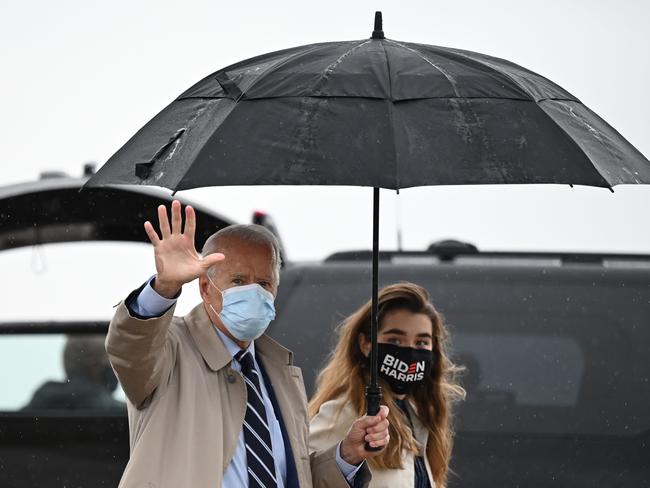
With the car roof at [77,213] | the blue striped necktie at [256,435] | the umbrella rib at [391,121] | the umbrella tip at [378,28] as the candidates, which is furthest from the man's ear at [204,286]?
the car roof at [77,213]

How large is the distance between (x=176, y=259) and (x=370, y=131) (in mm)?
568

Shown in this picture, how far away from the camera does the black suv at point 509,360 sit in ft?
17.6

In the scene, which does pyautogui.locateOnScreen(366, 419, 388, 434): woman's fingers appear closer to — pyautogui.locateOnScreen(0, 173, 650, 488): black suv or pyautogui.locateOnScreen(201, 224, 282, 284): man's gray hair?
pyautogui.locateOnScreen(201, 224, 282, 284): man's gray hair

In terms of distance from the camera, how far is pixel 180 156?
12.6 feet

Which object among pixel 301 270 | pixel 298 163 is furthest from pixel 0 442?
pixel 298 163

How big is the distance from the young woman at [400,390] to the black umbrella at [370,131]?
3.00 ft

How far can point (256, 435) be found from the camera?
13.2 ft

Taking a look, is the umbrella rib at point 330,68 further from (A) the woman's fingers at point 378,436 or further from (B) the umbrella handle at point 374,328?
(A) the woman's fingers at point 378,436

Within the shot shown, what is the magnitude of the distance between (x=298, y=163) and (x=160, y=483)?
86 cm

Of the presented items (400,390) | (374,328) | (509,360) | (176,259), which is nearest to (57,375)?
(509,360)

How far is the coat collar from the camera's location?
160 inches

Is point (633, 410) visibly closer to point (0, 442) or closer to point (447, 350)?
point (447, 350)

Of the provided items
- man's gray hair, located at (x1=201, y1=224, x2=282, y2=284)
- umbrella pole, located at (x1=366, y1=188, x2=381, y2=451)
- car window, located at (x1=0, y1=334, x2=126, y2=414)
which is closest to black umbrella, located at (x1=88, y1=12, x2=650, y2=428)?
man's gray hair, located at (x1=201, y1=224, x2=282, y2=284)

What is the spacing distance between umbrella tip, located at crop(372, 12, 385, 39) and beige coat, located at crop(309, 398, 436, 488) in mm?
1150
